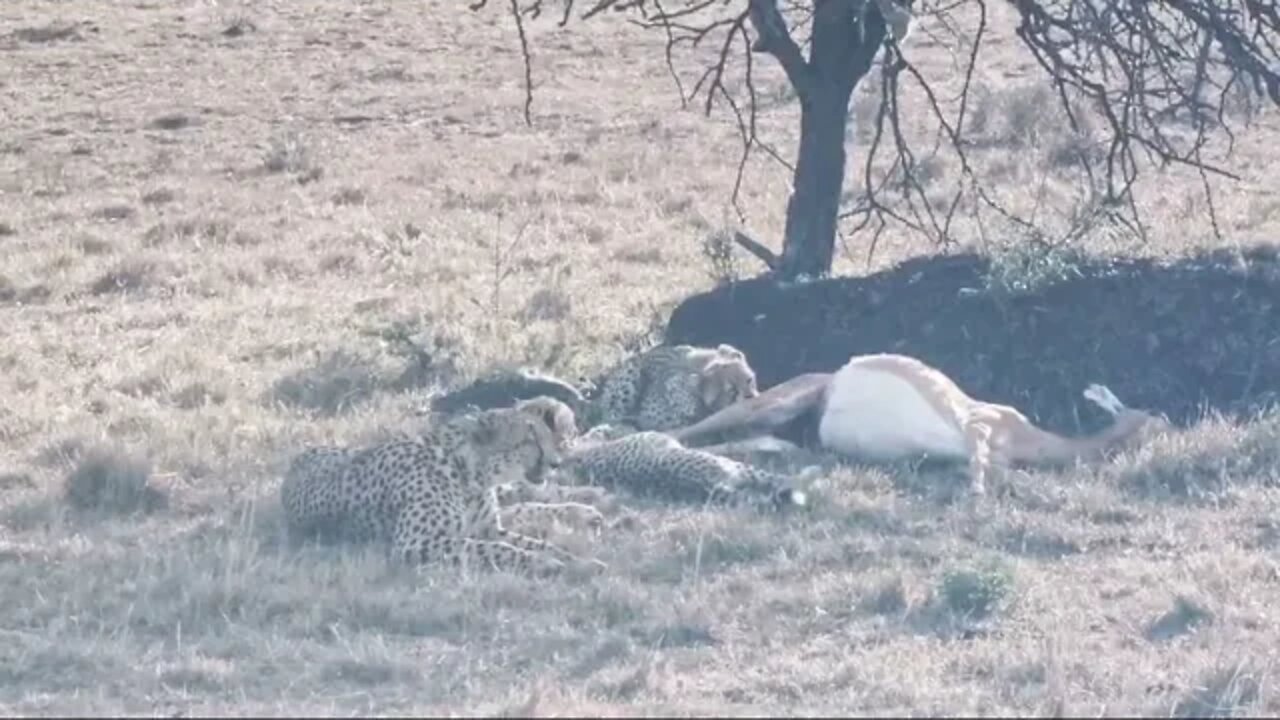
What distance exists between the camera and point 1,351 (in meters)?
14.9

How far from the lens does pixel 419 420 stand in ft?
40.7

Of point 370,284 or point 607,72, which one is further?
point 607,72

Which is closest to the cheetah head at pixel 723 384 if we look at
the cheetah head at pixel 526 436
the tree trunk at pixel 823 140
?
the cheetah head at pixel 526 436

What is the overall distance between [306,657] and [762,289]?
6.11m

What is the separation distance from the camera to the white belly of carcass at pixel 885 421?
11.2 metres

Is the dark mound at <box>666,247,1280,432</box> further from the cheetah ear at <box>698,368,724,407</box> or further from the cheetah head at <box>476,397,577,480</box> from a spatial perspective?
the cheetah head at <box>476,397,577,480</box>

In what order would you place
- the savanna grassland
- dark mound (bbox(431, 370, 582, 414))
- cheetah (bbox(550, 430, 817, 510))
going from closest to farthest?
the savanna grassland, cheetah (bbox(550, 430, 817, 510)), dark mound (bbox(431, 370, 582, 414))

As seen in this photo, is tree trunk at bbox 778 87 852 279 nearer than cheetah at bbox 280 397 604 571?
No

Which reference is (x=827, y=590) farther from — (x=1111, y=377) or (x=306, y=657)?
(x=1111, y=377)

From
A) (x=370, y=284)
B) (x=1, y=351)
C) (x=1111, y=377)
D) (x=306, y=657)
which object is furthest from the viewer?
(x=370, y=284)

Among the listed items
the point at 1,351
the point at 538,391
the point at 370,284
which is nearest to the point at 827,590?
the point at 538,391

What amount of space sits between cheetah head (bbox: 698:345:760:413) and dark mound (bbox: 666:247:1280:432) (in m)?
0.80

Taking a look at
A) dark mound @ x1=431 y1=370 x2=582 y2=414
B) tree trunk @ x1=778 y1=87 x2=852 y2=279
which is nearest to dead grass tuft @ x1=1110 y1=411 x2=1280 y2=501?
dark mound @ x1=431 y1=370 x2=582 y2=414

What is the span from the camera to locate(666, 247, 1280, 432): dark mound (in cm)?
1229
